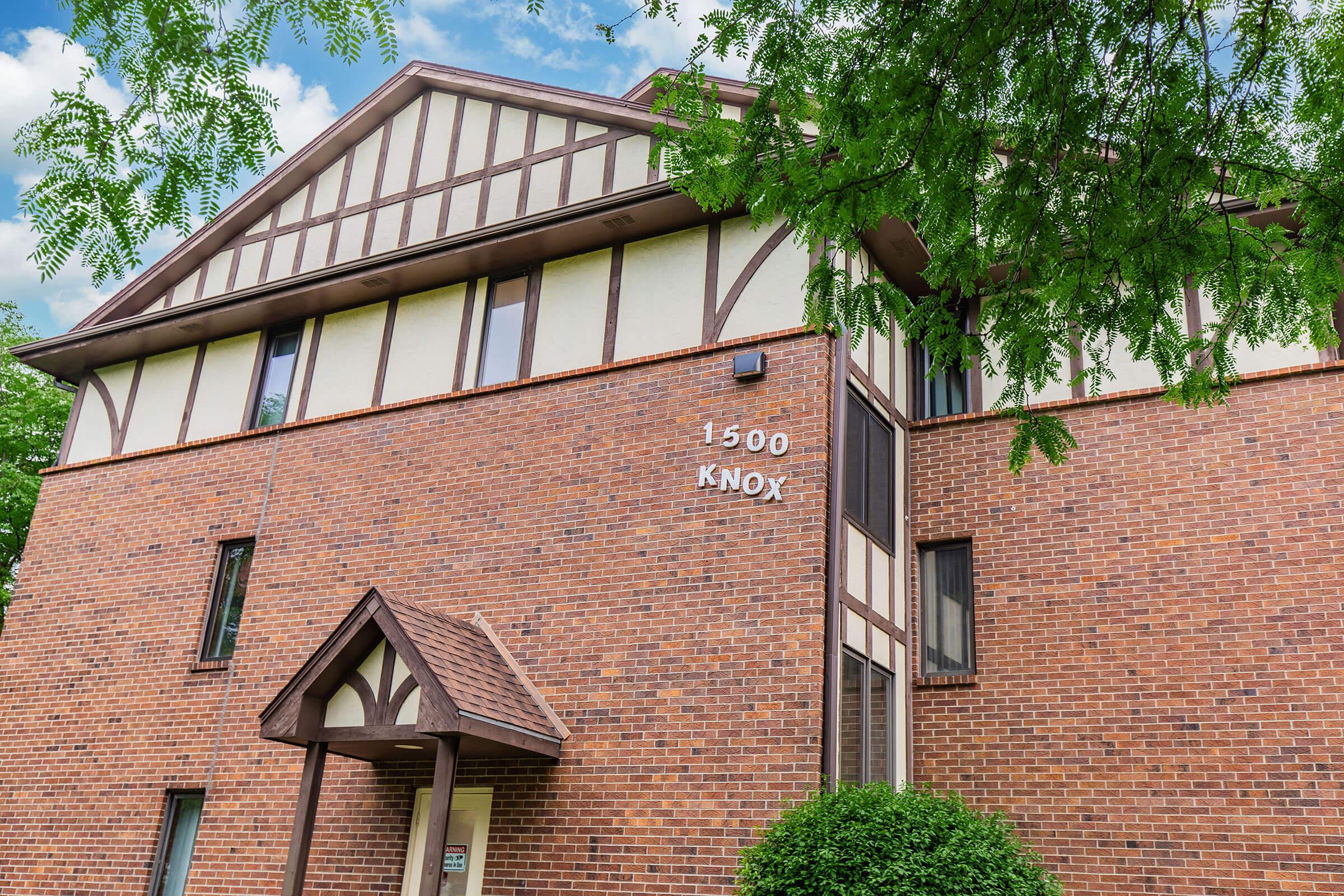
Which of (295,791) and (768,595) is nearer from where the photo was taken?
(768,595)

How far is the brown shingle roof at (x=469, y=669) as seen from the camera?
1008 centimetres

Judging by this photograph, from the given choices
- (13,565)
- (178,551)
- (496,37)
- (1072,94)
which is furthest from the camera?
(13,565)

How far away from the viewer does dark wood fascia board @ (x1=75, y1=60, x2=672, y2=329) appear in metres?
14.3

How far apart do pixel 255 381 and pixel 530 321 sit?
4.19 m

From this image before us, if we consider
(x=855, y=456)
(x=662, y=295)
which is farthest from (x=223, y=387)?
(x=855, y=456)

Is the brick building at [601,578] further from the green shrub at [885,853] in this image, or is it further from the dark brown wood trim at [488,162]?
the green shrub at [885,853]

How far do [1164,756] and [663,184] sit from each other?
738 centimetres

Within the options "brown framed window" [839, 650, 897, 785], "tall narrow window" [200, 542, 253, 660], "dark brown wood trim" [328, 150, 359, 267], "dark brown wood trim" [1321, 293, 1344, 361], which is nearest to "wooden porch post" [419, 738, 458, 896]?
"brown framed window" [839, 650, 897, 785]

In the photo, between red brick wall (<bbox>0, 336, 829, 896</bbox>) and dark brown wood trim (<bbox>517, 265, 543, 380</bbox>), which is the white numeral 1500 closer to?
red brick wall (<bbox>0, 336, 829, 896</bbox>)

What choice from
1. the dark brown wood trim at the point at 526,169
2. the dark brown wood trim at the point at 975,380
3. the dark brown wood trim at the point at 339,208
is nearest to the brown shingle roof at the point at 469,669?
the dark brown wood trim at the point at 526,169

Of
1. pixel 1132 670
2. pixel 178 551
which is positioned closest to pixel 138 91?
pixel 1132 670

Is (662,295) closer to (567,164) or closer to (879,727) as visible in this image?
(567,164)

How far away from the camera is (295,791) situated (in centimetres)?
1216

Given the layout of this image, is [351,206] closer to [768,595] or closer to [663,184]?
[663,184]
